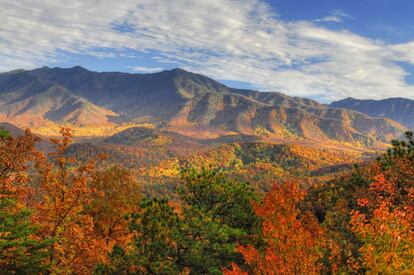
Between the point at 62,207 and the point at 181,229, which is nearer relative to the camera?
the point at 62,207

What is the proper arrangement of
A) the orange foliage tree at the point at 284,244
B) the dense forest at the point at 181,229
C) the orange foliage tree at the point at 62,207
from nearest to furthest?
the dense forest at the point at 181,229, the orange foliage tree at the point at 284,244, the orange foliage tree at the point at 62,207

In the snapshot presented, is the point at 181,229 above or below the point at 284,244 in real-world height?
below

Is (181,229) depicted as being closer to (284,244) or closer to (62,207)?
(284,244)

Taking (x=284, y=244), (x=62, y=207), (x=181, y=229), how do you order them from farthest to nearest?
(x=181, y=229)
(x=62, y=207)
(x=284, y=244)

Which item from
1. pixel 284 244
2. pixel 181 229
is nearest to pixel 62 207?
pixel 181 229

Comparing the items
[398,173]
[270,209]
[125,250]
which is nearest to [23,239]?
[125,250]

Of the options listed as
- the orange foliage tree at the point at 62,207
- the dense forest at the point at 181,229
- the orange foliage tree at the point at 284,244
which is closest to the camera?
the dense forest at the point at 181,229

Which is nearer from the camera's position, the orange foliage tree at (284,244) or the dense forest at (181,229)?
the dense forest at (181,229)

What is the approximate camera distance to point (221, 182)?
117 feet

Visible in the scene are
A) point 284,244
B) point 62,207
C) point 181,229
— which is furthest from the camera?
point 181,229

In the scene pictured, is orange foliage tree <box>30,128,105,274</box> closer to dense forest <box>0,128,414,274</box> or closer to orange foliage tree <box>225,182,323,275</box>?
dense forest <box>0,128,414,274</box>

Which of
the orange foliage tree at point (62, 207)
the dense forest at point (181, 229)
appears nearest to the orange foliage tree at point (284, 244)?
the dense forest at point (181, 229)

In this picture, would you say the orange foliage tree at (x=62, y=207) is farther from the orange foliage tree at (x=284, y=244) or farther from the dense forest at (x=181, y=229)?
the orange foliage tree at (x=284, y=244)

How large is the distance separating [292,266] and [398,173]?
1447cm
